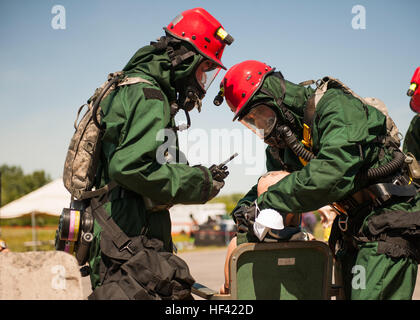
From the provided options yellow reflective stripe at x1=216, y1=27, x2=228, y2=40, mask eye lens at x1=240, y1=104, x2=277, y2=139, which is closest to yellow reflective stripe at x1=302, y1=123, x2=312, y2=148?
mask eye lens at x1=240, y1=104, x2=277, y2=139

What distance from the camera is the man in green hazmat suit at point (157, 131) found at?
2.95 m

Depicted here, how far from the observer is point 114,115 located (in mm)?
3041

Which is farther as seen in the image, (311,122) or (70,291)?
(311,122)

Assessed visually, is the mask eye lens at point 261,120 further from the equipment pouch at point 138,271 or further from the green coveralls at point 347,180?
the equipment pouch at point 138,271

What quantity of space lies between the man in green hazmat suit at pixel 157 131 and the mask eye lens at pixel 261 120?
45cm

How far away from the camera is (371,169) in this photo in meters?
3.25

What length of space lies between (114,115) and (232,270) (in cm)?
125

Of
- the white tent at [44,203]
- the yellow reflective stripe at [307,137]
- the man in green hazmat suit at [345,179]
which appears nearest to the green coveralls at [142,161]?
the man in green hazmat suit at [345,179]

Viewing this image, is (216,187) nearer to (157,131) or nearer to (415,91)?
(157,131)
